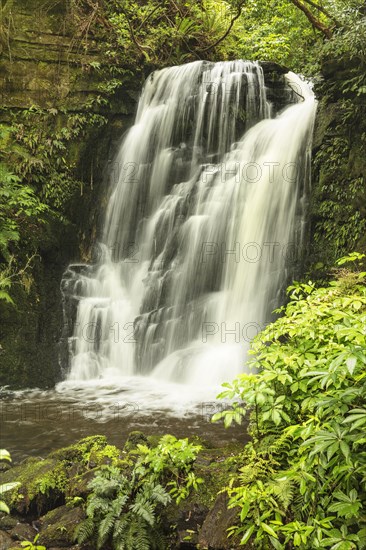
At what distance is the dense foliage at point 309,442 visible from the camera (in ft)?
7.72

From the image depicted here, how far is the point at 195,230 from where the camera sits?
9.16 metres

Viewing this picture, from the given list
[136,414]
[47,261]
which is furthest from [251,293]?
[47,261]

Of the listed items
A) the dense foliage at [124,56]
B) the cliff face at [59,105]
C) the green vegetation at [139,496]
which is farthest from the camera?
the cliff face at [59,105]

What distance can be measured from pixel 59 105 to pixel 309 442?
975 centimetres

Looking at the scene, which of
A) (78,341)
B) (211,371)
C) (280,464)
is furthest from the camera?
(78,341)

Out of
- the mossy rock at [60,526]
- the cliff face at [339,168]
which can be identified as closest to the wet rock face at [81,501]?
the mossy rock at [60,526]

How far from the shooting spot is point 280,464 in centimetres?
303

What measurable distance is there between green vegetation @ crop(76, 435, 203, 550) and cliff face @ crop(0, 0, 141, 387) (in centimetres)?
549

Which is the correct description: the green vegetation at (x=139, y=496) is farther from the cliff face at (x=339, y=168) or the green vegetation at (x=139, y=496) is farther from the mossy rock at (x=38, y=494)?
the cliff face at (x=339, y=168)

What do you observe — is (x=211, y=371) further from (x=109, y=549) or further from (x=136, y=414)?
(x=109, y=549)

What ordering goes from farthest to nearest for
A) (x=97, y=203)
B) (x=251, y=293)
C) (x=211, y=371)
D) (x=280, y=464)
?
1. (x=97, y=203)
2. (x=251, y=293)
3. (x=211, y=371)
4. (x=280, y=464)

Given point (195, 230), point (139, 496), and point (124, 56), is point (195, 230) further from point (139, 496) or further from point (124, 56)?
point (139, 496)

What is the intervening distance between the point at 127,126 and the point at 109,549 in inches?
378

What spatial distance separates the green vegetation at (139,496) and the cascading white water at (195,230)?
378 centimetres
